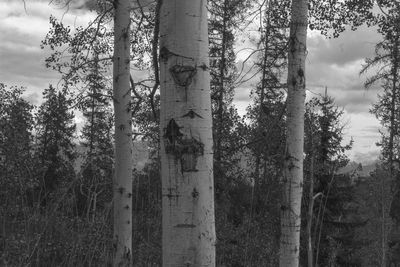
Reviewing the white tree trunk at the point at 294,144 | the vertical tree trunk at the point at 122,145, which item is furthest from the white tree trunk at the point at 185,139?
the vertical tree trunk at the point at 122,145

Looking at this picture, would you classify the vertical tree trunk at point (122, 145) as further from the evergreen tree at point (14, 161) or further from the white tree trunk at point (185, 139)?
the white tree trunk at point (185, 139)

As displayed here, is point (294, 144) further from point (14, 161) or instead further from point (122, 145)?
point (14, 161)

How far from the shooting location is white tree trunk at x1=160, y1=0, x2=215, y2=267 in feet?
5.50

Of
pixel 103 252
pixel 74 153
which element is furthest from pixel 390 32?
pixel 74 153

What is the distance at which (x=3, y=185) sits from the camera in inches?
283

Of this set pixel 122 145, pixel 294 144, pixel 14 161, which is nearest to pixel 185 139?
pixel 294 144

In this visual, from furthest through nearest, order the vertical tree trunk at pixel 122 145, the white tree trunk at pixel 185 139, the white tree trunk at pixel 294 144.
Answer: the vertical tree trunk at pixel 122 145
the white tree trunk at pixel 294 144
the white tree trunk at pixel 185 139

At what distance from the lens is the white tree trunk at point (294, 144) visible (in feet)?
14.6

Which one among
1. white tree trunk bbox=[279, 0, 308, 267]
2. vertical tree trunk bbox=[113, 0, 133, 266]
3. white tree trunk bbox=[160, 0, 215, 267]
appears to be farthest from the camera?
vertical tree trunk bbox=[113, 0, 133, 266]

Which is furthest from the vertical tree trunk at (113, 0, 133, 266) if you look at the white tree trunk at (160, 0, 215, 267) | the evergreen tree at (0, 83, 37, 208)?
the white tree trunk at (160, 0, 215, 267)

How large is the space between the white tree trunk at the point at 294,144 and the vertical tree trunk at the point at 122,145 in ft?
6.67

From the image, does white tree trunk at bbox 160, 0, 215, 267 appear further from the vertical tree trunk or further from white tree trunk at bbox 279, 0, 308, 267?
the vertical tree trunk

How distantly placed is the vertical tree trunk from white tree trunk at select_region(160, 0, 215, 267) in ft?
12.7

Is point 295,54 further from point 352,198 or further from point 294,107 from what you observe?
point 352,198
